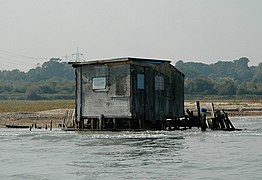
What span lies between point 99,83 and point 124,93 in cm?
253

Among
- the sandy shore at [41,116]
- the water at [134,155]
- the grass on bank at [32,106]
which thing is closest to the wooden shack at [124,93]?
the water at [134,155]

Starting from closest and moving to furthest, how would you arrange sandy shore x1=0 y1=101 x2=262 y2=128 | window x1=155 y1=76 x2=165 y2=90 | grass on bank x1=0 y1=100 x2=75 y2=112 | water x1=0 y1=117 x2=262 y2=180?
water x1=0 y1=117 x2=262 y2=180 < window x1=155 y1=76 x2=165 y2=90 < sandy shore x1=0 y1=101 x2=262 y2=128 < grass on bank x1=0 y1=100 x2=75 y2=112

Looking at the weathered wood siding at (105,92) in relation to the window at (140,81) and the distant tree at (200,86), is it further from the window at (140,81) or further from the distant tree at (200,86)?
the distant tree at (200,86)

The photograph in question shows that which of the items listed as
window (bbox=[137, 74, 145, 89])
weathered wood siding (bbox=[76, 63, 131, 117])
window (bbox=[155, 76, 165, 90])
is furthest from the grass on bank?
window (bbox=[137, 74, 145, 89])

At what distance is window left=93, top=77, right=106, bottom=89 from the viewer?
44656 mm

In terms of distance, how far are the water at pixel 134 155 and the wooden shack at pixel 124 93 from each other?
56.8 inches

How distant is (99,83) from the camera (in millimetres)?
45000

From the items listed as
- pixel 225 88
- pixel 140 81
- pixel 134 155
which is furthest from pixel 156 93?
pixel 225 88

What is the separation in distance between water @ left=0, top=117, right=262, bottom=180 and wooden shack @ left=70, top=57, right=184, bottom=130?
144cm

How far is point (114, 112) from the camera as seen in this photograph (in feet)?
144

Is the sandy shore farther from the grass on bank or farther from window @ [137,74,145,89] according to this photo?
window @ [137,74,145,89]

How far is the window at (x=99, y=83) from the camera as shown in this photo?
44.7 metres

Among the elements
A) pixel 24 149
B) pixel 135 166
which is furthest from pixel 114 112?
pixel 135 166

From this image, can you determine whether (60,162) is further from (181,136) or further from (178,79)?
(178,79)
